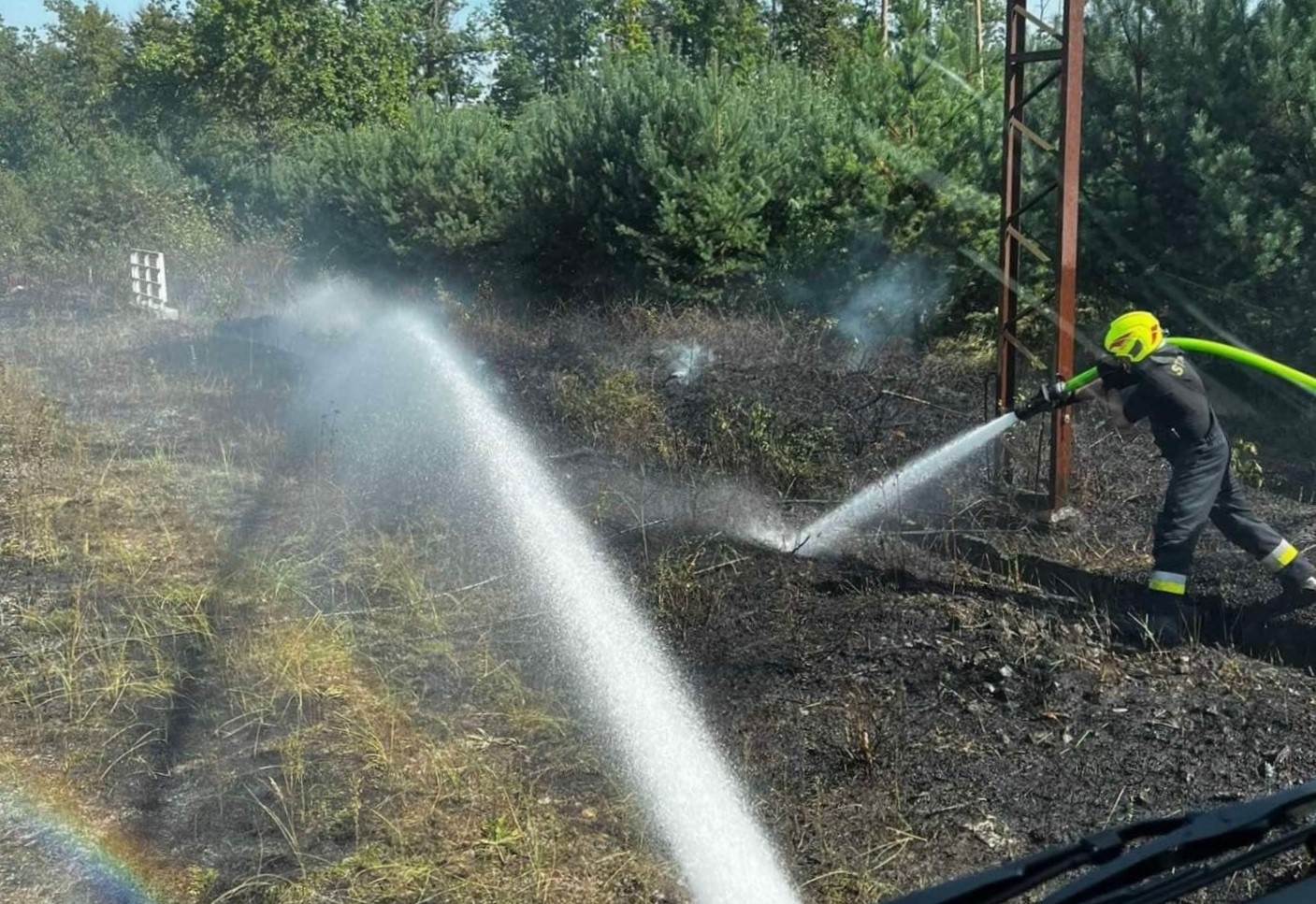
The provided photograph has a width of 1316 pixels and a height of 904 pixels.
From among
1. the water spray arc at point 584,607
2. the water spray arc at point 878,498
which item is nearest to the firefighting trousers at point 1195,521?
the water spray arc at point 878,498

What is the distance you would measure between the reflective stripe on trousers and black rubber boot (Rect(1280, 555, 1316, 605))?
0.61 meters

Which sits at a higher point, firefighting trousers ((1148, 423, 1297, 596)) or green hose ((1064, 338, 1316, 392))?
green hose ((1064, 338, 1316, 392))

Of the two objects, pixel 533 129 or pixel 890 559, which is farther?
pixel 533 129

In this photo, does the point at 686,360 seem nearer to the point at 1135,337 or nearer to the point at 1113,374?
the point at 1113,374

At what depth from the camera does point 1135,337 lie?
5.57m

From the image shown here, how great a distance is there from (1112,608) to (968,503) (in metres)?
1.72

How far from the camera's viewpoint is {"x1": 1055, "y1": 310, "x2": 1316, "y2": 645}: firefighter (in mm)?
5570

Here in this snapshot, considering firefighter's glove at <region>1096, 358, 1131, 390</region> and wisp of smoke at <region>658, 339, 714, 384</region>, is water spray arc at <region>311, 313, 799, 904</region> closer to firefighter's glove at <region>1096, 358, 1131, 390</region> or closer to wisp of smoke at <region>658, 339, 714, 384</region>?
wisp of smoke at <region>658, 339, 714, 384</region>

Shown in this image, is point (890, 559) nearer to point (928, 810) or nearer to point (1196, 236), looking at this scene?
point (928, 810)

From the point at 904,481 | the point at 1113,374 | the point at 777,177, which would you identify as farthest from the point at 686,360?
the point at 1113,374

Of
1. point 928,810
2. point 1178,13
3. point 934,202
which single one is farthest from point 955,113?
point 928,810

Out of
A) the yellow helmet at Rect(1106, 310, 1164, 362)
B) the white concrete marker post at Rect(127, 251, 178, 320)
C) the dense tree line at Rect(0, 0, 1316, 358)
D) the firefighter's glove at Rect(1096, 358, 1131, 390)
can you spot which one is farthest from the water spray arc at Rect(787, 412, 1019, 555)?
the white concrete marker post at Rect(127, 251, 178, 320)

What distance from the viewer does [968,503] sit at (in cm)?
759

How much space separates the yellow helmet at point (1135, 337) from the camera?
5.57m
